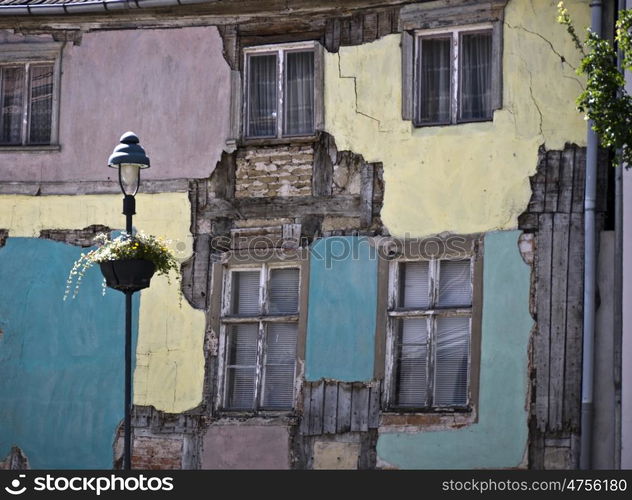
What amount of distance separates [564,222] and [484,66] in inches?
76.0

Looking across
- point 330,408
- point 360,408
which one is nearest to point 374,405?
point 360,408

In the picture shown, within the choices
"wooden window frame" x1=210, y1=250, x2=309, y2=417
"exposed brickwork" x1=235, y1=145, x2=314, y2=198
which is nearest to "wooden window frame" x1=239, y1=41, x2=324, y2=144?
"exposed brickwork" x1=235, y1=145, x2=314, y2=198

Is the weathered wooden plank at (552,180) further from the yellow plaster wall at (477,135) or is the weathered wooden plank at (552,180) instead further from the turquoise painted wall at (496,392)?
the turquoise painted wall at (496,392)

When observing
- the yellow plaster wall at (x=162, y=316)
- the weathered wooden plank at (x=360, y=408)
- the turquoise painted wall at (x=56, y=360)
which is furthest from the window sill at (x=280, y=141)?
the weathered wooden plank at (x=360, y=408)

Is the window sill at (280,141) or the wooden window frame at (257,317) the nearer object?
the wooden window frame at (257,317)

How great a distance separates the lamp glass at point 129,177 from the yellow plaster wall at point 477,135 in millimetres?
2754

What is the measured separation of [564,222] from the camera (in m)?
15.1

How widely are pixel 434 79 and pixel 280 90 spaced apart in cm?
176

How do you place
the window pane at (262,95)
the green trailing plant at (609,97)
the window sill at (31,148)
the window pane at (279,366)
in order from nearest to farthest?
the green trailing plant at (609,97) < the window pane at (279,366) < the window pane at (262,95) < the window sill at (31,148)

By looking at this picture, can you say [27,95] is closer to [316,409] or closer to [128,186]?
[128,186]

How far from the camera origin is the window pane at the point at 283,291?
1625 cm

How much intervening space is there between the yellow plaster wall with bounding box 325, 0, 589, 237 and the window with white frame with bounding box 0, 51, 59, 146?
3597 millimetres

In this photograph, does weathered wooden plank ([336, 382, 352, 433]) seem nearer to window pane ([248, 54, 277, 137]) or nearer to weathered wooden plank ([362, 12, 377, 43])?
window pane ([248, 54, 277, 137])

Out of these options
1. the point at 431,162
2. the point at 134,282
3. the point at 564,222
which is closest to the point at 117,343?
the point at 134,282
